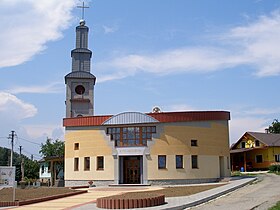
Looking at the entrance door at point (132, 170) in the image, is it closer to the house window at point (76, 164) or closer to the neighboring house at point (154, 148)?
the neighboring house at point (154, 148)

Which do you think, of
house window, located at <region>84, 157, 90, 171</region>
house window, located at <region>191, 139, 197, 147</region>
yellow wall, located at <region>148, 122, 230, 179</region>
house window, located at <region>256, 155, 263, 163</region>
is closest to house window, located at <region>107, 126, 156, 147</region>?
yellow wall, located at <region>148, 122, 230, 179</region>

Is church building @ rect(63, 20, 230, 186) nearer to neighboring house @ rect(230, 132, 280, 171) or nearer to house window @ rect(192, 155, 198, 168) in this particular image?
house window @ rect(192, 155, 198, 168)

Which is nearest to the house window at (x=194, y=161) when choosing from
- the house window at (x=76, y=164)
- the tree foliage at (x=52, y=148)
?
the house window at (x=76, y=164)

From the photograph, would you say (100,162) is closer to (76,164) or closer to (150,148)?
(76,164)

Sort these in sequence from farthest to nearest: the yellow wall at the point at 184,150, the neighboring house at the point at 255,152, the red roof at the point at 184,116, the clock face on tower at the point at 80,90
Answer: the clock face on tower at the point at 80,90, the neighboring house at the point at 255,152, the red roof at the point at 184,116, the yellow wall at the point at 184,150

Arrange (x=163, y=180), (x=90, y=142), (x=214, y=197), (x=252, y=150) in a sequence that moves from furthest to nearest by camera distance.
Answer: (x=252, y=150), (x=90, y=142), (x=163, y=180), (x=214, y=197)

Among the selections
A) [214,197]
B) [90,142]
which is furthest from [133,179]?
[214,197]

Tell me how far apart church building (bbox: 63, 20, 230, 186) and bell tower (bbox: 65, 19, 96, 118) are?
52.0 feet

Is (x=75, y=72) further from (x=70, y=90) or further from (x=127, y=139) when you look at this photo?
(x=127, y=139)

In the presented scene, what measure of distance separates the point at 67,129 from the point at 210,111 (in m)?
12.7

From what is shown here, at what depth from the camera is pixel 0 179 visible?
759 inches

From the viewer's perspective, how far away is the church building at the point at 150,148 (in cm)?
3216

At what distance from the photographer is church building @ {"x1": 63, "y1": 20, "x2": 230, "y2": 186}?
32156mm

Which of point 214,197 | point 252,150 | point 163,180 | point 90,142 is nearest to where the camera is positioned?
point 214,197
